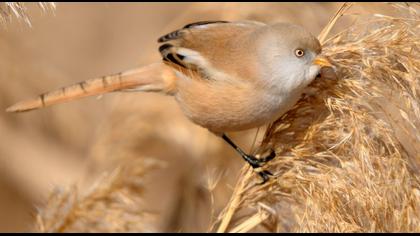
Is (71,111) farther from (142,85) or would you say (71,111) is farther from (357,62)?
(357,62)

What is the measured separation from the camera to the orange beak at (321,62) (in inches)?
78.7

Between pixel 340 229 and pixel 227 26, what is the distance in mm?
911

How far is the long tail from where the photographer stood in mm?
2467

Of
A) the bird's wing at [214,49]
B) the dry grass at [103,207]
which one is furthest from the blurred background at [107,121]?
the bird's wing at [214,49]

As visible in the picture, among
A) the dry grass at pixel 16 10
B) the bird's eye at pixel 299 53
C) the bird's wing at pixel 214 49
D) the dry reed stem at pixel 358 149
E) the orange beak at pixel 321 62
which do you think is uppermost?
the dry grass at pixel 16 10

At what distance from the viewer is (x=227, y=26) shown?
2.40 meters

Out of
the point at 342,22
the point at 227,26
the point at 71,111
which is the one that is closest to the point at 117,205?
the point at 227,26

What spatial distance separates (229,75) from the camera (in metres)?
2.30

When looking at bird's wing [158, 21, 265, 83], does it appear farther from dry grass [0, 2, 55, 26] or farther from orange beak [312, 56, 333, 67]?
dry grass [0, 2, 55, 26]

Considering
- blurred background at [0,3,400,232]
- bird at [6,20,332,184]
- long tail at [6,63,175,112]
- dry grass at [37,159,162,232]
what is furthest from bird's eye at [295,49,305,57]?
dry grass at [37,159,162,232]

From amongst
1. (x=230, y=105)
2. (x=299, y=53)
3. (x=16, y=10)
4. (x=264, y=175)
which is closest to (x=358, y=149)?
(x=264, y=175)

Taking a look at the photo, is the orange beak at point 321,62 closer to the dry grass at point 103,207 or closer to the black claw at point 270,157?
the black claw at point 270,157

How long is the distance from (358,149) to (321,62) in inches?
12.9

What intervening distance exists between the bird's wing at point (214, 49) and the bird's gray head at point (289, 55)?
6 cm
